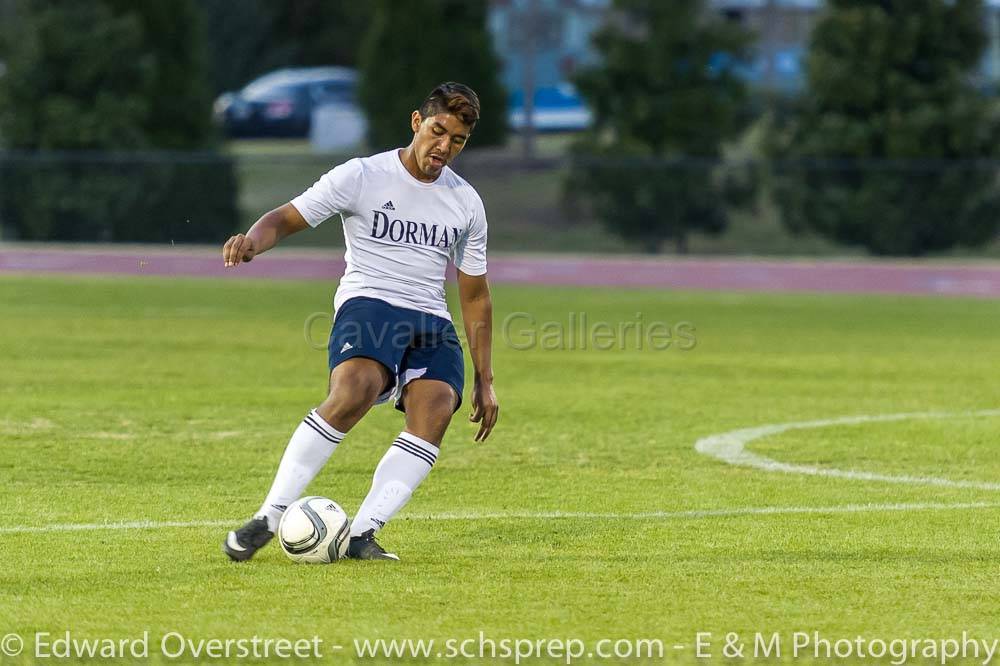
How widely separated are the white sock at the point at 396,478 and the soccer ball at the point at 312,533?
17 cm

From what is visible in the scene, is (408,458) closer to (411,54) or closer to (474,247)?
(474,247)

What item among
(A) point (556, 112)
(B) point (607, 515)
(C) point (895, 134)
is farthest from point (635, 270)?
(B) point (607, 515)

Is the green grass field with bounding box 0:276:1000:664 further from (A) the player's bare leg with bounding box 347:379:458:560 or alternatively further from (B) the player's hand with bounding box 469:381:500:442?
(B) the player's hand with bounding box 469:381:500:442

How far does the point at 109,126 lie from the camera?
103ft

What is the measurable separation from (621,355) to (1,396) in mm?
5810

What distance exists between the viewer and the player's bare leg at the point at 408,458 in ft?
21.5

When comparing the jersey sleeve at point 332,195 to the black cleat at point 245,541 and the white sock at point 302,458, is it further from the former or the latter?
the black cleat at point 245,541

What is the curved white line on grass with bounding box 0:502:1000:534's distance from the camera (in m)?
7.02

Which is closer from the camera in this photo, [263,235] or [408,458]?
[263,235]

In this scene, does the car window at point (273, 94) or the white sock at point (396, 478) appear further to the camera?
the car window at point (273, 94)

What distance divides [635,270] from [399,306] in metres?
20.7

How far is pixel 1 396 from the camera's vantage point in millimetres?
11656

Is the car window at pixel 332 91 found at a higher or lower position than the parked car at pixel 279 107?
higher

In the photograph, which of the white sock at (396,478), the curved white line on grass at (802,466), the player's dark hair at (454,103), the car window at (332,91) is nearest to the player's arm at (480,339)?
the white sock at (396,478)
